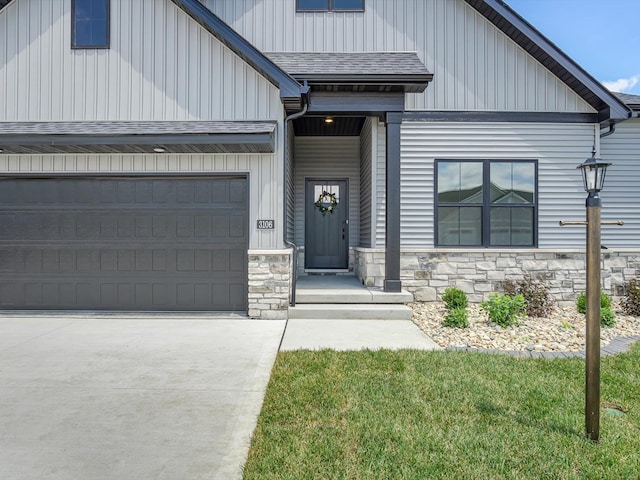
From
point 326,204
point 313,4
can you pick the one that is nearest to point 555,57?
point 313,4

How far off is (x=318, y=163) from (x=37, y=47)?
568cm

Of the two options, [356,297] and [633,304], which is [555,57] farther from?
[356,297]

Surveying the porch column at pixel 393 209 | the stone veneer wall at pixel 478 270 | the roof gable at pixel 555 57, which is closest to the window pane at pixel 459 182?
the stone veneer wall at pixel 478 270

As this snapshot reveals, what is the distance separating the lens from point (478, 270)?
24.7 feet

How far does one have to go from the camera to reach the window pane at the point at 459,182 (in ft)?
24.9

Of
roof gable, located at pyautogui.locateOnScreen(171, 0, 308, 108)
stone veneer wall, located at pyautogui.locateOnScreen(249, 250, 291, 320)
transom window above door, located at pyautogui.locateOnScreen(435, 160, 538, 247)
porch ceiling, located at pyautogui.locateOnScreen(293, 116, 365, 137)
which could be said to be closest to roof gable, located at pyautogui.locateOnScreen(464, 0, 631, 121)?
transom window above door, located at pyautogui.locateOnScreen(435, 160, 538, 247)

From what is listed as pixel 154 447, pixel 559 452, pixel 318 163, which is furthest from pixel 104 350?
pixel 318 163

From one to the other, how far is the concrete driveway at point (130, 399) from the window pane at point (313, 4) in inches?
245

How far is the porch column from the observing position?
686cm

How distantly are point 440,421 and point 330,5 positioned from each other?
7.70m

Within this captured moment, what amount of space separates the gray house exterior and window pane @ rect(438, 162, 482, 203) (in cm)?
3

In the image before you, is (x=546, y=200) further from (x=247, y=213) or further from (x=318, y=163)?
(x=247, y=213)

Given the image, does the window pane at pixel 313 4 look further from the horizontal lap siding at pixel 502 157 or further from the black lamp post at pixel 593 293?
the black lamp post at pixel 593 293

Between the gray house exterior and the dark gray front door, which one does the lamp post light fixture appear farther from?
the dark gray front door
